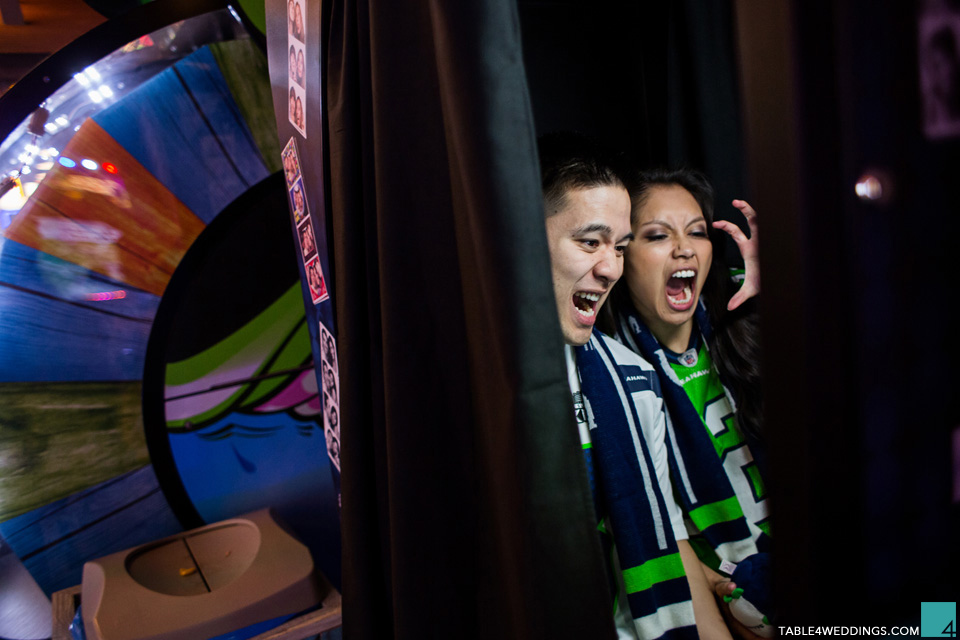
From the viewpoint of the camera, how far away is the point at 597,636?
0.73m

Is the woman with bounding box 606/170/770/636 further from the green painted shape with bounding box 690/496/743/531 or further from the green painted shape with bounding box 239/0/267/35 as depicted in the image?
the green painted shape with bounding box 239/0/267/35

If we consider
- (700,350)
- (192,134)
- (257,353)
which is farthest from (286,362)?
(700,350)

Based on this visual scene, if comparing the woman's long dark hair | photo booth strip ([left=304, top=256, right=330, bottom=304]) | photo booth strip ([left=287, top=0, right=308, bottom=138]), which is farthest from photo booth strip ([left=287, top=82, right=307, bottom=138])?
the woman's long dark hair

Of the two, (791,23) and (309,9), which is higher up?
(309,9)

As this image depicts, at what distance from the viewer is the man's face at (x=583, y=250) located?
1280mm

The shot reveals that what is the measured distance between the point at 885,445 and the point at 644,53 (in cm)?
169

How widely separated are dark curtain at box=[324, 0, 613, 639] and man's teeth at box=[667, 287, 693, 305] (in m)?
0.81

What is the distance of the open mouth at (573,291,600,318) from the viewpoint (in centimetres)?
131

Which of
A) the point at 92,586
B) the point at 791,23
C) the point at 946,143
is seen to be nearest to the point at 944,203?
the point at 946,143

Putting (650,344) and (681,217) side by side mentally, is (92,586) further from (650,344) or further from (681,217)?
(681,217)

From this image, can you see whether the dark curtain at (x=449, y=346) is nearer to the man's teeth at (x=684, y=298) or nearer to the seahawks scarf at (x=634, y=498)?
the seahawks scarf at (x=634, y=498)

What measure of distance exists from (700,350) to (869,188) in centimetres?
125

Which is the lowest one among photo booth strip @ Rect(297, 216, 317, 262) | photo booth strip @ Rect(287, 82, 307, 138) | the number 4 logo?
the number 4 logo

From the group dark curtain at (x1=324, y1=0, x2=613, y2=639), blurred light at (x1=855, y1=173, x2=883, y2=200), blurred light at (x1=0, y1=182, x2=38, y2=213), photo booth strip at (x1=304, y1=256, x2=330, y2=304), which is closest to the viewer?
blurred light at (x1=855, y1=173, x2=883, y2=200)
